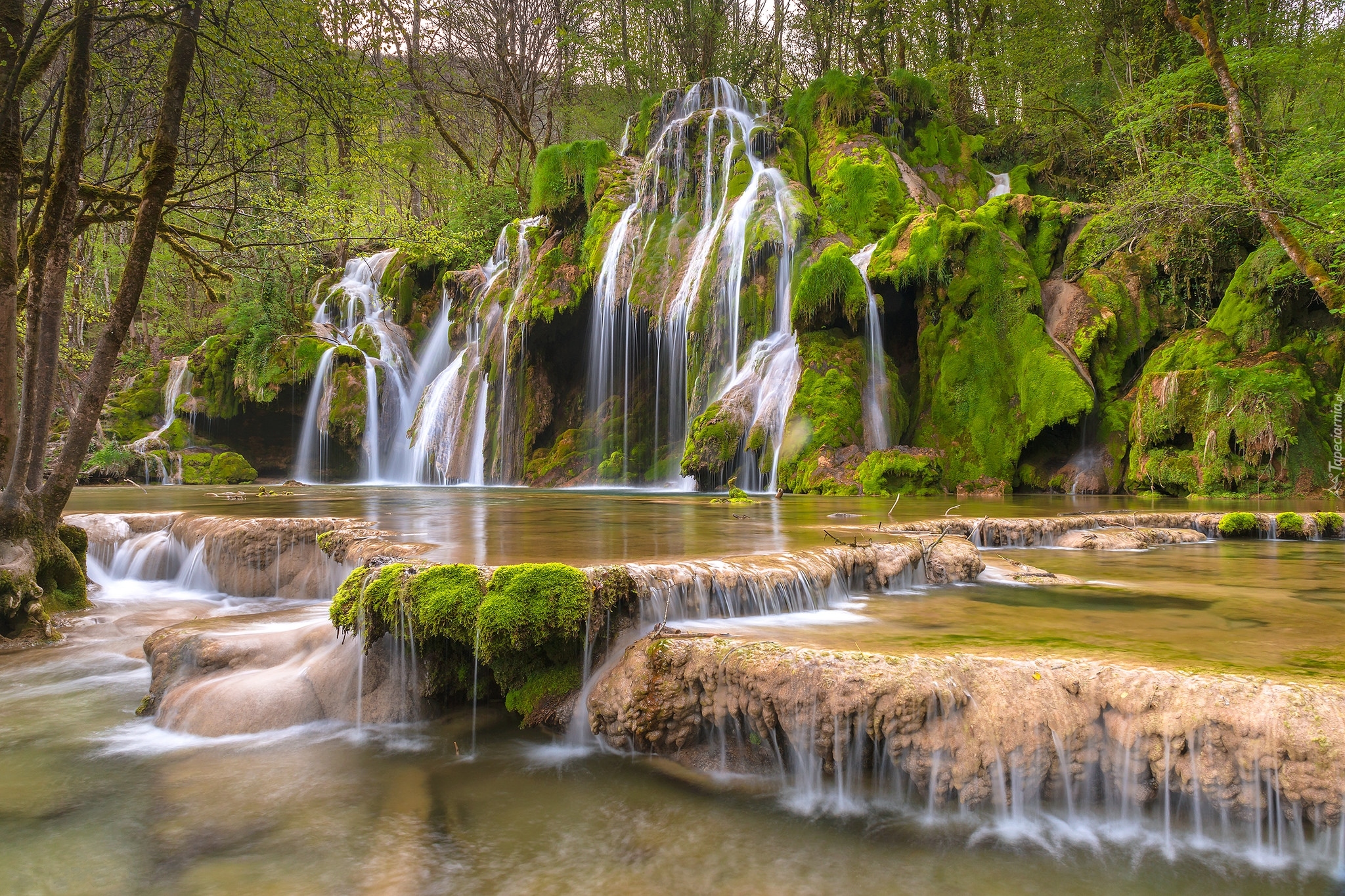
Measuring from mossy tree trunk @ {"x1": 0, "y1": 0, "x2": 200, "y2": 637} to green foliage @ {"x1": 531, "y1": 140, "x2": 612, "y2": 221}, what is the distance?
16.2 m

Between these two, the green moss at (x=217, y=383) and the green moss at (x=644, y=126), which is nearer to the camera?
the green moss at (x=217, y=383)

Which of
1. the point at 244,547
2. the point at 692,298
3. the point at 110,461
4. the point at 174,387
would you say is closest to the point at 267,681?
the point at 244,547

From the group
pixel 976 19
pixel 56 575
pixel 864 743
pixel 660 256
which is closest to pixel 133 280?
pixel 56 575

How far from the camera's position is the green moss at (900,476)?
13078 mm

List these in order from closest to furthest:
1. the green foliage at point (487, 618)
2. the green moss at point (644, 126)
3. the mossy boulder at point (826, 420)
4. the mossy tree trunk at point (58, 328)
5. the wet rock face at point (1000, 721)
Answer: the wet rock face at point (1000, 721)
the green foliage at point (487, 618)
the mossy tree trunk at point (58, 328)
the mossy boulder at point (826, 420)
the green moss at point (644, 126)

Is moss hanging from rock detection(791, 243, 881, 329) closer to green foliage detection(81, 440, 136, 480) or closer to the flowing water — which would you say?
the flowing water

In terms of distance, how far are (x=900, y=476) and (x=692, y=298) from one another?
22.9ft

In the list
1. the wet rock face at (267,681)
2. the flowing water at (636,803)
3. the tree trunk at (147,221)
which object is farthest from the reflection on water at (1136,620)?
the tree trunk at (147,221)

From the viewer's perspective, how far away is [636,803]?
10.4 ft

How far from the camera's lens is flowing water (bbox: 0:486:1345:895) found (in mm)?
2594

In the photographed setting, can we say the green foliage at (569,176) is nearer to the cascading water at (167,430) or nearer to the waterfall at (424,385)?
the waterfall at (424,385)

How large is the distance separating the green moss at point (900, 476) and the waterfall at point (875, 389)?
2.32 ft

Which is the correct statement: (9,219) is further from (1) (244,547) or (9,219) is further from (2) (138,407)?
(2) (138,407)

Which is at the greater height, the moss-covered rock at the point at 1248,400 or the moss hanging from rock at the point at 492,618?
the moss-covered rock at the point at 1248,400
